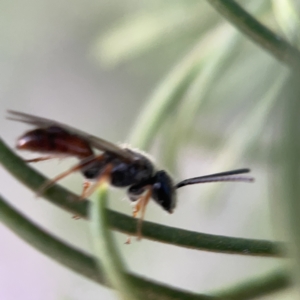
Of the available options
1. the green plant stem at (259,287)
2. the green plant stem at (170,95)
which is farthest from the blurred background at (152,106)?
the green plant stem at (259,287)

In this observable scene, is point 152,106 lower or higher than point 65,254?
higher

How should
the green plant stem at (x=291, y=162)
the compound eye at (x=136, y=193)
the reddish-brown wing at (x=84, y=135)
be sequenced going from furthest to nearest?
the compound eye at (x=136, y=193), the reddish-brown wing at (x=84, y=135), the green plant stem at (x=291, y=162)

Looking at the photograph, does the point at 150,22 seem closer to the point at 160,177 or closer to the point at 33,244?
the point at 160,177

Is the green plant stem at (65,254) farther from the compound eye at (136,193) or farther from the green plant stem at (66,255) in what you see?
the compound eye at (136,193)

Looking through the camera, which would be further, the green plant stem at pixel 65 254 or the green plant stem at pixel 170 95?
the green plant stem at pixel 170 95

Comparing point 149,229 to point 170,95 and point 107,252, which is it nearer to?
point 107,252

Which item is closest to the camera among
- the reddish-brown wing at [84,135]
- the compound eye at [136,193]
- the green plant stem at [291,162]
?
the green plant stem at [291,162]

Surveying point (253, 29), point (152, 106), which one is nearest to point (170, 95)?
point (152, 106)
